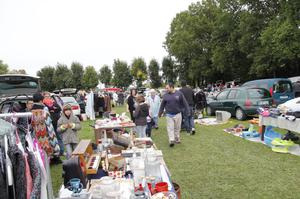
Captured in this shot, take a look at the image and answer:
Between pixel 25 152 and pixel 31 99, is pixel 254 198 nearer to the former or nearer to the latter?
pixel 25 152

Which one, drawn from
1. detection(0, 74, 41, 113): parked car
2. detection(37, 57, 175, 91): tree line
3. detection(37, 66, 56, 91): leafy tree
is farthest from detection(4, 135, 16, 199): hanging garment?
detection(37, 66, 56, 91): leafy tree

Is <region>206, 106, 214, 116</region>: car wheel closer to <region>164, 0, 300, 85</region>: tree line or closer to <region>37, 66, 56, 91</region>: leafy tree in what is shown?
<region>164, 0, 300, 85</region>: tree line

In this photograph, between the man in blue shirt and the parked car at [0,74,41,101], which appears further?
the parked car at [0,74,41,101]

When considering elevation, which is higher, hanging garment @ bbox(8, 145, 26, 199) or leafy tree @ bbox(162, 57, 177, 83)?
leafy tree @ bbox(162, 57, 177, 83)

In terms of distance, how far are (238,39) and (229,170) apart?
2683cm

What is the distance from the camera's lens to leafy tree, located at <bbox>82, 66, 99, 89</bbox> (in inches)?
2522

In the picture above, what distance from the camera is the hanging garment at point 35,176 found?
2.78m

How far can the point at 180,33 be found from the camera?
43.3 metres

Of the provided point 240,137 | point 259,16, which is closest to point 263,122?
point 240,137

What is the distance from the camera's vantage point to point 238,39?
31359 millimetres

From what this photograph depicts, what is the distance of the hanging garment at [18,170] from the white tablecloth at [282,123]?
22.1ft

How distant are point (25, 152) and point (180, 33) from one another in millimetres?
41846

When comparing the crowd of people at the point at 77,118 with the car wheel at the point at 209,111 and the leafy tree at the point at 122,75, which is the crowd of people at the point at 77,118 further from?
the leafy tree at the point at 122,75

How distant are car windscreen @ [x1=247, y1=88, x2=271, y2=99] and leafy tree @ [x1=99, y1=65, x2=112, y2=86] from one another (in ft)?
179
